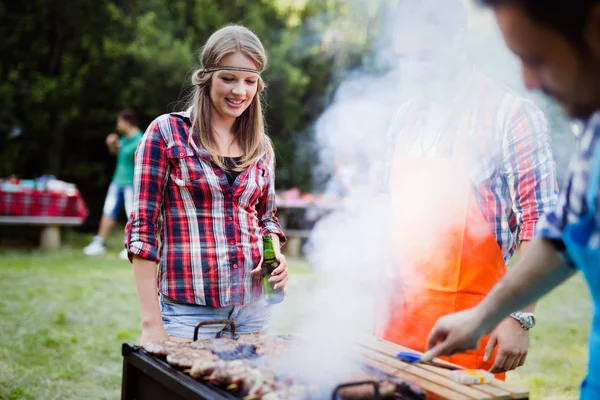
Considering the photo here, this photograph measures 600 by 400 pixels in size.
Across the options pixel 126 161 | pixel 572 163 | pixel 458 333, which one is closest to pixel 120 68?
pixel 126 161

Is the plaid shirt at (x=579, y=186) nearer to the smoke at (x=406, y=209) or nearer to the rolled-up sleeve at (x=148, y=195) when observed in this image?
the smoke at (x=406, y=209)

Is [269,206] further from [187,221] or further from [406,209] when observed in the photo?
[406,209]

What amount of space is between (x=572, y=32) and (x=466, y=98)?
4.41 feet

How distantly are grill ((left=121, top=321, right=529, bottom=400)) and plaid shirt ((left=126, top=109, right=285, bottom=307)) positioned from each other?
0.72 ft

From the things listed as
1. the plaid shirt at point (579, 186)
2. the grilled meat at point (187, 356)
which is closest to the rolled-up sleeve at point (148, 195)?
the grilled meat at point (187, 356)

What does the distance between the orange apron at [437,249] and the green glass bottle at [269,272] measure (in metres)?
0.49

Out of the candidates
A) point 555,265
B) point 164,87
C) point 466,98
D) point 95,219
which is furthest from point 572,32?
point 95,219

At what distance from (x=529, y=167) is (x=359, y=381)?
105 cm

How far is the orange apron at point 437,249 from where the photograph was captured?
2.38m

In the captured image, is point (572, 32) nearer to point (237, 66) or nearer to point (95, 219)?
point (237, 66)

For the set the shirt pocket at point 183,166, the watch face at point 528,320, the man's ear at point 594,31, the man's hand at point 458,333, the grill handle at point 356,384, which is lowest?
the grill handle at point 356,384

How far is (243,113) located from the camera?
2.81 metres

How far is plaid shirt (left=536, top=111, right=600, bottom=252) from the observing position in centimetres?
125

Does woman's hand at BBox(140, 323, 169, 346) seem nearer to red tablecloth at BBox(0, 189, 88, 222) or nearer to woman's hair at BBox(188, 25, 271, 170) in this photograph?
woman's hair at BBox(188, 25, 271, 170)
